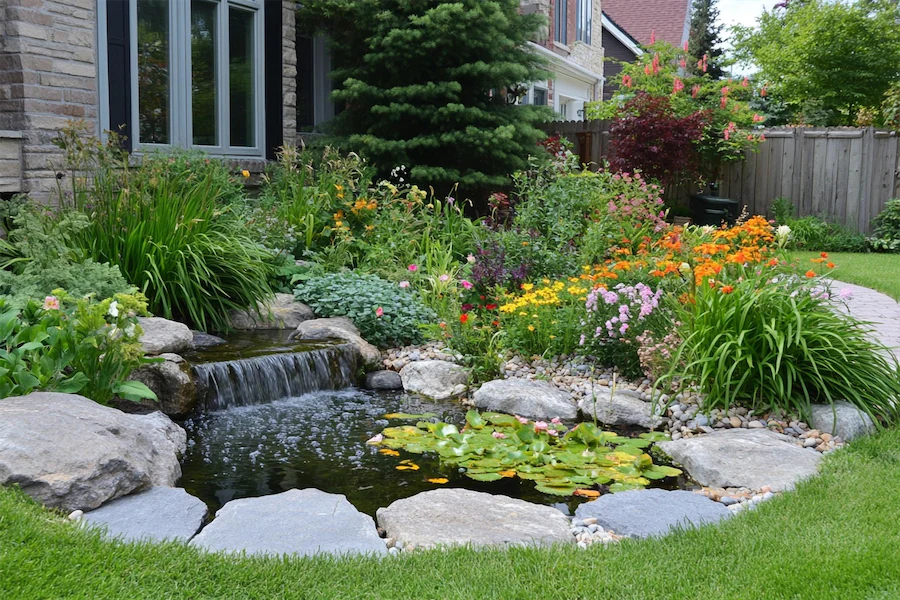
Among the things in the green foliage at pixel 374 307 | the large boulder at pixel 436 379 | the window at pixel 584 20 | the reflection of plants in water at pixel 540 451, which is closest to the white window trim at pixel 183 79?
the green foliage at pixel 374 307

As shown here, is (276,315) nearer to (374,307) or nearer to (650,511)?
(374,307)

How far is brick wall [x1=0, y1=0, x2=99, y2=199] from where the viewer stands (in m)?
7.21

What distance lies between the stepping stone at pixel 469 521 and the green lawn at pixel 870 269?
18.1 feet

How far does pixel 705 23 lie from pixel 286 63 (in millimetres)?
25405

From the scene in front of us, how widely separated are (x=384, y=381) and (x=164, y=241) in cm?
196

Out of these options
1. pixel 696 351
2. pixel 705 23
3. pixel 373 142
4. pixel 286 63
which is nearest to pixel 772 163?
pixel 373 142

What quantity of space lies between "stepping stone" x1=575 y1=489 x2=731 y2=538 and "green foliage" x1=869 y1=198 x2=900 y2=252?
10.9 meters

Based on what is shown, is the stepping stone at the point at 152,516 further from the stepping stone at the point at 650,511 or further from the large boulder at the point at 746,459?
the large boulder at the point at 746,459

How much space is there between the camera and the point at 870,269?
10.6 meters

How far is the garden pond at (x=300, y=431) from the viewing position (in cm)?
420

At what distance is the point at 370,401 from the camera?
19.7 ft

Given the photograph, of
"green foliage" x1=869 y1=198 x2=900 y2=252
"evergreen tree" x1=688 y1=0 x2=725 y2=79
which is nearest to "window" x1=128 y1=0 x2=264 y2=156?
"green foliage" x1=869 y1=198 x2=900 y2=252

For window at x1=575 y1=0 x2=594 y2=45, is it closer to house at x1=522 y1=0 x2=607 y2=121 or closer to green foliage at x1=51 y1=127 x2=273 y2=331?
house at x1=522 y1=0 x2=607 y2=121

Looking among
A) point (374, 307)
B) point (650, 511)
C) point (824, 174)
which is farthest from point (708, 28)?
point (650, 511)
